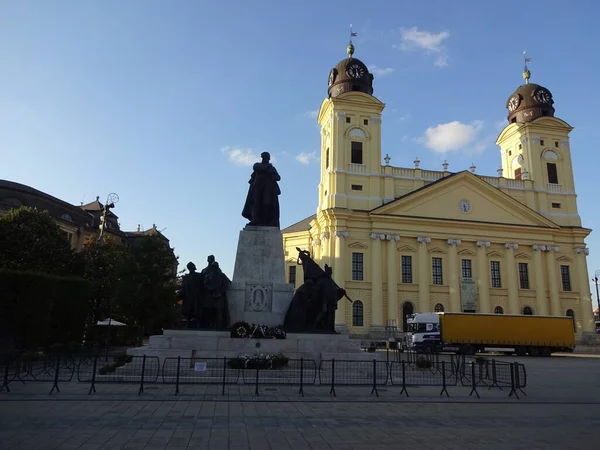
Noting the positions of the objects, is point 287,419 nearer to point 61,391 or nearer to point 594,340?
point 61,391

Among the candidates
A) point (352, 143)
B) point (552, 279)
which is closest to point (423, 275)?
point (552, 279)

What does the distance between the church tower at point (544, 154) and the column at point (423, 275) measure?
55.7 feet

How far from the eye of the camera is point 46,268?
3184cm

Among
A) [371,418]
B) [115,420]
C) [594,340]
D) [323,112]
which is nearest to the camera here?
[115,420]

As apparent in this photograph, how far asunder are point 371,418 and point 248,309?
28.3ft

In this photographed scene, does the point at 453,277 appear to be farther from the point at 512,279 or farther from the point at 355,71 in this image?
the point at 355,71

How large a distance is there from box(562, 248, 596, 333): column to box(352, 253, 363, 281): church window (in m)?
24.2

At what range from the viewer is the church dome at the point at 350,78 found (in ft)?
184

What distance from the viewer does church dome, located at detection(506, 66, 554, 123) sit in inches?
2395

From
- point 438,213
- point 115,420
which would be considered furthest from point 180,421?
point 438,213

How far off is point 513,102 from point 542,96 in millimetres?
3609

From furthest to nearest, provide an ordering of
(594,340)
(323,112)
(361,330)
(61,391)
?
(323,112) → (594,340) → (361,330) → (61,391)

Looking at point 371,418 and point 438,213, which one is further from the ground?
point 438,213

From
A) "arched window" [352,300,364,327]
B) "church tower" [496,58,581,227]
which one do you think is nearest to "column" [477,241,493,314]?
"church tower" [496,58,581,227]
